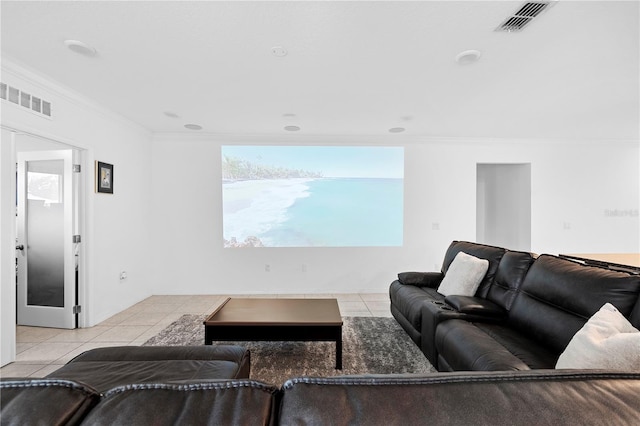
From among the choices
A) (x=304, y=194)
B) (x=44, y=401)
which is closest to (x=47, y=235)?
(x=304, y=194)

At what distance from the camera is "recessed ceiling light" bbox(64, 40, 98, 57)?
2.22 metres

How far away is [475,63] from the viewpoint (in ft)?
8.25

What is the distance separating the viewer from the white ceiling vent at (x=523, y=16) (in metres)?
1.81

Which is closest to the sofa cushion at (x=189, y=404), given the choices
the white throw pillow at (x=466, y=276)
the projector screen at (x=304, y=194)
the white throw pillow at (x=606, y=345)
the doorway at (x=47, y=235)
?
the white throw pillow at (x=606, y=345)

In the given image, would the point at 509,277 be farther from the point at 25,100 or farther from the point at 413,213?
the point at 25,100

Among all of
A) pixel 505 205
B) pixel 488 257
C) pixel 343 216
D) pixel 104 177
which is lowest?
pixel 488 257

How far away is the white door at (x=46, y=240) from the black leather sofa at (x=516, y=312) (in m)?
3.84

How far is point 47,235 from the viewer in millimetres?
3467

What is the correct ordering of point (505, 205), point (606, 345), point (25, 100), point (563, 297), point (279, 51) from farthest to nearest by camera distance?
point (505, 205)
point (25, 100)
point (279, 51)
point (563, 297)
point (606, 345)


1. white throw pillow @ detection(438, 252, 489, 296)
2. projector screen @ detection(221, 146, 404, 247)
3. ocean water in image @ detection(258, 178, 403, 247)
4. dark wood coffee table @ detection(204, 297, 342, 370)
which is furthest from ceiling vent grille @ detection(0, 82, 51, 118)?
white throw pillow @ detection(438, 252, 489, 296)

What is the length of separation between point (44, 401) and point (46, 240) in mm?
4047

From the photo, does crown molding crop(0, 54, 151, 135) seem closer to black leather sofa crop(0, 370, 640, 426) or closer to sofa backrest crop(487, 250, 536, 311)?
black leather sofa crop(0, 370, 640, 426)

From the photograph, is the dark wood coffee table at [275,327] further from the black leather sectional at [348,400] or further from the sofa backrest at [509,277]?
the black leather sectional at [348,400]

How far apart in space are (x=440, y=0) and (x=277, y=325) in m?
2.57
